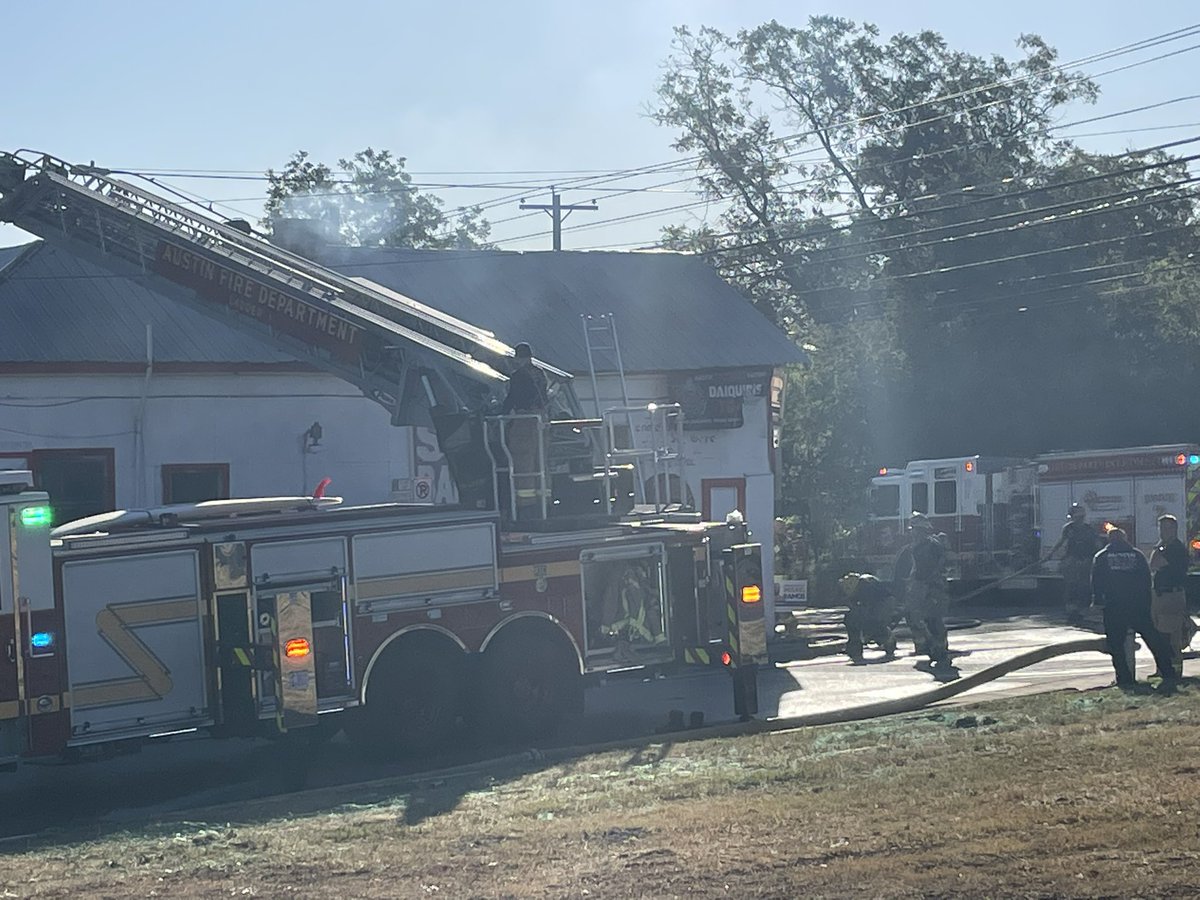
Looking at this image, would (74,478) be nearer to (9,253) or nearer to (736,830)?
(9,253)

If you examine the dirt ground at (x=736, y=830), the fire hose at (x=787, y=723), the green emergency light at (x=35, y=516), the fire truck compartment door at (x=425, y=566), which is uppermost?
the green emergency light at (x=35, y=516)

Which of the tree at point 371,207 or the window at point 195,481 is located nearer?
the window at point 195,481

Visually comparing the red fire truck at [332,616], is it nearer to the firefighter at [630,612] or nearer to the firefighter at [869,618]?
the firefighter at [630,612]

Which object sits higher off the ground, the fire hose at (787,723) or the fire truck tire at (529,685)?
the fire truck tire at (529,685)

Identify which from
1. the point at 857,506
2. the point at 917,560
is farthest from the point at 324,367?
the point at 857,506

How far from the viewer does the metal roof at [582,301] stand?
79.6 feet

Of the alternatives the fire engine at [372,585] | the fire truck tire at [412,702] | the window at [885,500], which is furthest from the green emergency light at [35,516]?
the window at [885,500]

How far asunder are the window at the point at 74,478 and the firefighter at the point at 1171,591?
1254 centimetres

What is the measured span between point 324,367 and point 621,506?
11.2 feet

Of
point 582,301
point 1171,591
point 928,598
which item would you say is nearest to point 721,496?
point 582,301

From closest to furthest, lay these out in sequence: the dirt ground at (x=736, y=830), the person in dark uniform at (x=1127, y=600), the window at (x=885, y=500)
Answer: the dirt ground at (x=736, y=830), the person in dark uniform at (x=1127, y=600), the window at (x=885, y=500)

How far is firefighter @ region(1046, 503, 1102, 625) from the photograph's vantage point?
23859mm

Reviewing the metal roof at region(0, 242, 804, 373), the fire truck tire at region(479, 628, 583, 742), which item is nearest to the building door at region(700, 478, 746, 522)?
the metal roof at region(0, 242, 804, 373)

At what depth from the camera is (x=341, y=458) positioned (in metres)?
21.9
